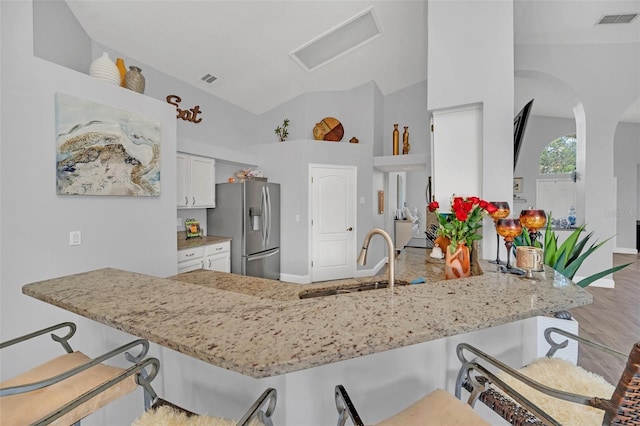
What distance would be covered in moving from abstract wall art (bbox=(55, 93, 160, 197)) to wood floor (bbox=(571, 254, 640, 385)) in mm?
3947

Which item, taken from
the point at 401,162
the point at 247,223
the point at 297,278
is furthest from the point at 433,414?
the point at 401,162

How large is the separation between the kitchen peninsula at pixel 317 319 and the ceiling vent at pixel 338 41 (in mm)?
3905

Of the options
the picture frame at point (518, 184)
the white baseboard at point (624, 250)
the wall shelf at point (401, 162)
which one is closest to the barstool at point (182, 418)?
the wall shelf at point (401, 162)

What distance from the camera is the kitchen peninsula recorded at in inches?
24.4

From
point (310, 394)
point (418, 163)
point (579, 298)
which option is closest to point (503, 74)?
point (579, 298)

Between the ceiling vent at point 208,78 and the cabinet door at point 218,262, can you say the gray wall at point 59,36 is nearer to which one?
the ceiling vent at point 208,78

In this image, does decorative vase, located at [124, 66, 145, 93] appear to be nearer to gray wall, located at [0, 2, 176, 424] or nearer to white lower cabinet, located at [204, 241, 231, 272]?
gray wall, located at [0, 2, 176, 424]

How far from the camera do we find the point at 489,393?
0.89 metres

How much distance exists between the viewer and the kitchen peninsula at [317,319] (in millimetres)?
619

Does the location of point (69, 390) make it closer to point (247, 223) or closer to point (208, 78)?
point (247, 223)

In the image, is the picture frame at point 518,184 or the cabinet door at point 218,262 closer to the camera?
the cabinet door at point 218,262

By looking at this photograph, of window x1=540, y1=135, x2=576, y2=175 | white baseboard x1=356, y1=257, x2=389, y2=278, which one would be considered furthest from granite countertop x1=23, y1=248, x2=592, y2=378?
window x1=540, y1=135, x2=576, y2=175

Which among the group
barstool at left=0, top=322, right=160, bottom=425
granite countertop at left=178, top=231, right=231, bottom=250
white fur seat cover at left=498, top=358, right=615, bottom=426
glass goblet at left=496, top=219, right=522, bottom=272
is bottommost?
white fur seat cover at left=498, top=358, right=615, bottom=426

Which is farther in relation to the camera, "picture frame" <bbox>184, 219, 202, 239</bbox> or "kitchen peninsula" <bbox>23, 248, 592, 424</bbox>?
"picture frame" <bbox>184, 219, 202, 239</bbox>
